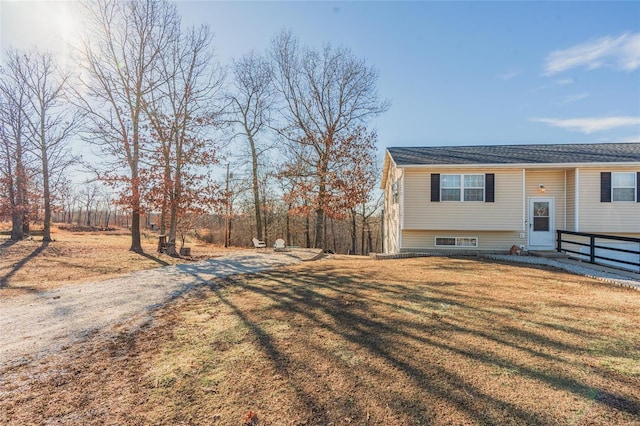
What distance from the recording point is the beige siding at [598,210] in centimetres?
1138

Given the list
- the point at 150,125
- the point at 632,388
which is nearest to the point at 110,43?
the point at 150,125

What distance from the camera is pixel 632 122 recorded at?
14305mm

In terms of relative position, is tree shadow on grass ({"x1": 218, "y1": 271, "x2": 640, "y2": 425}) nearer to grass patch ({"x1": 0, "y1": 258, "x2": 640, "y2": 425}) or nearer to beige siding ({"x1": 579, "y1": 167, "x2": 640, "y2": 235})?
grass patch ({"x1": 0, "y1": 258, "x2": 640, "y2": 425})

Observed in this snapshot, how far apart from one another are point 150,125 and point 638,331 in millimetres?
15521

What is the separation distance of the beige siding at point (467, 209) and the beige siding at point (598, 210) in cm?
220

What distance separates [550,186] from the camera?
1222 centimetres

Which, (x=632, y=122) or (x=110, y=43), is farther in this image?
(x=632, y=122)

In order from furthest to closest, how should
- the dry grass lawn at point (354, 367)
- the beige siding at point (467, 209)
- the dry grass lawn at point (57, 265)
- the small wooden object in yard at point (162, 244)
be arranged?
1. the small wooden object in yard at point (162, 244)
2. the beige siding at point (467, 209)
3. the dry grass lawn at point (57, 265)
4. the dry grass lawn at point (354, 367)

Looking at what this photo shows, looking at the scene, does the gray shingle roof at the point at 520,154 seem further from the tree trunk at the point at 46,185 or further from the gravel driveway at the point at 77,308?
the tree trunk at the point at 46,185

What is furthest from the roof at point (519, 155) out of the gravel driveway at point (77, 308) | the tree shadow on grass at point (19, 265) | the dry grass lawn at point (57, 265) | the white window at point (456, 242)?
the tree shadow on grass at point (19, 265)

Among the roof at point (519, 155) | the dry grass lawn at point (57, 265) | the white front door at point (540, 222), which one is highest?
the roof at point (519, 155)

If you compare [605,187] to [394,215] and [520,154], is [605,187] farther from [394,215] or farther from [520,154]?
[394,215]

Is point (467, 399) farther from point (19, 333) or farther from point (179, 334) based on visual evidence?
point (19, 333)


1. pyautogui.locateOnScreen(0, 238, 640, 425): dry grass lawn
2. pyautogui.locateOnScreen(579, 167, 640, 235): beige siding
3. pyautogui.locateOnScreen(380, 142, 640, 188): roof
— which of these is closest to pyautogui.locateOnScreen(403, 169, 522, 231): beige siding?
pyautogui.locateOnScreen(380, 142, 640, 188): roof
